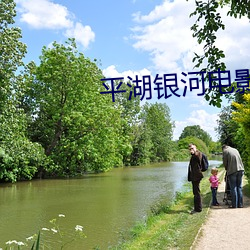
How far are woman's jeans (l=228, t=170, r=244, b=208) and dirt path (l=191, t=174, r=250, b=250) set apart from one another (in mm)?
220

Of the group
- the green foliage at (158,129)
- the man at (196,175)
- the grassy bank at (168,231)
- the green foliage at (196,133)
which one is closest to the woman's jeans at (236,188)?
the grassy bank at (168,231)

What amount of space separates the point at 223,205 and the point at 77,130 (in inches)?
769

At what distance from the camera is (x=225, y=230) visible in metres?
7.58

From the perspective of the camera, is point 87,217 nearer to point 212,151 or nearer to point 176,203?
point 176,203

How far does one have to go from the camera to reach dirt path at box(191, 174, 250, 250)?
650 cm

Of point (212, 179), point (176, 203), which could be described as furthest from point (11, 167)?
point (212, 179)

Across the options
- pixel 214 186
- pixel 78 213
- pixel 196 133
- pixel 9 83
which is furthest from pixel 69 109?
pixel 196 133

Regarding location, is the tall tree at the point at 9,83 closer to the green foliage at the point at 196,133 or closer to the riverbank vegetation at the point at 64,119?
the riverbank vegetation at the point at 64,119

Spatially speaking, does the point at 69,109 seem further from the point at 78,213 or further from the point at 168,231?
the point at 168,231

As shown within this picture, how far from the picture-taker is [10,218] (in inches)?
459

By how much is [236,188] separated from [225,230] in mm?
2812

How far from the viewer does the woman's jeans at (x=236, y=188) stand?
1012 cm

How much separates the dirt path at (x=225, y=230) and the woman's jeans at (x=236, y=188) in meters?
0.22

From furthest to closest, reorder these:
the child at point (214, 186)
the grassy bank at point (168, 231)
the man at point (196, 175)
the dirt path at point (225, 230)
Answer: the child at point (214, 186)
the man at point (196, 175)
the grassy bank at point (168, 231)
the dirt path at point (225, 230)
